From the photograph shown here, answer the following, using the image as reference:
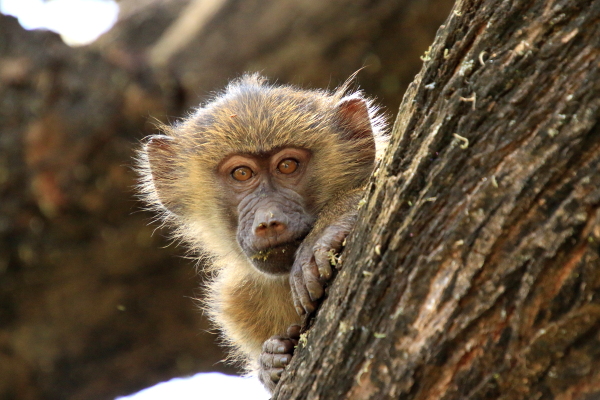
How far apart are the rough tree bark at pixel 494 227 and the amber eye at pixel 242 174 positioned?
2.16 metres

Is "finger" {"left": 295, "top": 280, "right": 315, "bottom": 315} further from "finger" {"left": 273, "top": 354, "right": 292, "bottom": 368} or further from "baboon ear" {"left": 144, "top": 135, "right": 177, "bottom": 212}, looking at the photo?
"baboon ear" {"left": 144, "top": 135, "right": 177, "bottom": 212}

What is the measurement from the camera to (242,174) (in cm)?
484

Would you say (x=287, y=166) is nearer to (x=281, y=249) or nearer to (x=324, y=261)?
(x=281, y=249)

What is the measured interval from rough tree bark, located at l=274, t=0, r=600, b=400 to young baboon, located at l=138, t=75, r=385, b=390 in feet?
4.18

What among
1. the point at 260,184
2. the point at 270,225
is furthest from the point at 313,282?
the point at 260,184

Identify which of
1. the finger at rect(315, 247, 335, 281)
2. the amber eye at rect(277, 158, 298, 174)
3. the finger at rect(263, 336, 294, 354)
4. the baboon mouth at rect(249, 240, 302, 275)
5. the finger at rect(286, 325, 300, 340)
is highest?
the amber eye at rect(277, 158, 298, 174)

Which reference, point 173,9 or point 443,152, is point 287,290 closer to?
point 443,152

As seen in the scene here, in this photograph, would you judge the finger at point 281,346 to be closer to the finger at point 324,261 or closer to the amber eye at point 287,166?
the finger at point 324,261

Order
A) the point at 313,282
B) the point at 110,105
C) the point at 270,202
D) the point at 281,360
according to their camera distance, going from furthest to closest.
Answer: the point at 110,105
the point at 270,202
the point at 281,360
the point at 313,282

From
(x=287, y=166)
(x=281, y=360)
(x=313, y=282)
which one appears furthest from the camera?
(x=287, y=166)

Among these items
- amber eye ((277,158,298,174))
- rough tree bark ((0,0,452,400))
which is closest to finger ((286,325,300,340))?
amber eye ((277,158,298,174))

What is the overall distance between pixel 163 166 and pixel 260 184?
1232mm

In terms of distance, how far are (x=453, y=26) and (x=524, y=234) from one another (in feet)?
2.85

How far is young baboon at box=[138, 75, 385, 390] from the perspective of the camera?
4238 millimetres
